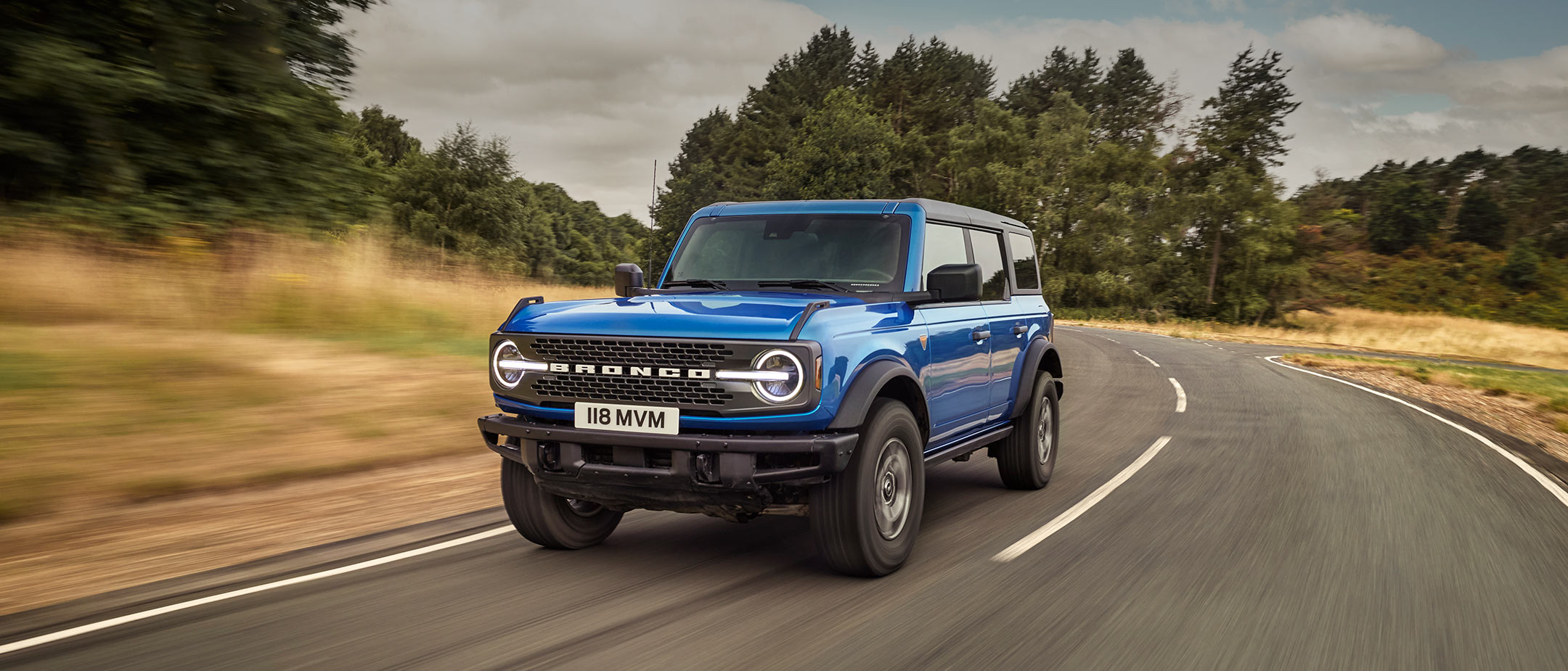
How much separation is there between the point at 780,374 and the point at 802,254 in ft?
5.33

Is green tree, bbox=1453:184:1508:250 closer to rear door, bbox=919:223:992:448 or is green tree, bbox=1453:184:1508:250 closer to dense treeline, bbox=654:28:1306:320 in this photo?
dense treeline, bbox=654:28:1306:320

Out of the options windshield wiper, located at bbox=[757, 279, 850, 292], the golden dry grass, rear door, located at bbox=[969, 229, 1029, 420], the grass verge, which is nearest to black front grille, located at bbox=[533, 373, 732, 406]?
windshield wiper, located at bbox=[757, 279, 850, 292]

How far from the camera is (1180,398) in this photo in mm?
13859

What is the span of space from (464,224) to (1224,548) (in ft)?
162

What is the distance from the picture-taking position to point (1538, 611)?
164 inches

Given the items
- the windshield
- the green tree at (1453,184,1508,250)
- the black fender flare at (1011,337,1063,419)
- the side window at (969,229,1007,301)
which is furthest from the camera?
the green tree at (1453,184,1508,250)

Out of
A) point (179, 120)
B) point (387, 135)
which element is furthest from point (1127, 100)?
point (179, 120)

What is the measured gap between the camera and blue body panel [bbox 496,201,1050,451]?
163 inches

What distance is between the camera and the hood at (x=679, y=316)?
13.5 ft

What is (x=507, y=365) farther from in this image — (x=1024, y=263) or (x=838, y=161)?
(x=838, y=161)

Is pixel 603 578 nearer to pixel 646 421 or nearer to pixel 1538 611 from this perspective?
pixel 646 421

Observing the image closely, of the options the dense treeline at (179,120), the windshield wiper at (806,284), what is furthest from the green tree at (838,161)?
the windshield wiper at (806,284)

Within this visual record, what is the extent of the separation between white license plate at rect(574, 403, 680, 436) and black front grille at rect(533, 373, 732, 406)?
0.17ft

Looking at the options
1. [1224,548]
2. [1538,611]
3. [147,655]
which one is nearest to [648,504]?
[147,655]
